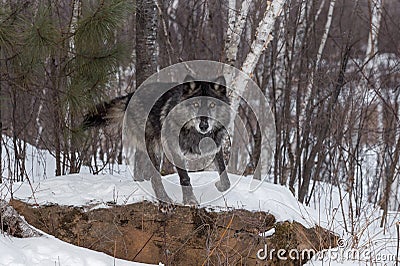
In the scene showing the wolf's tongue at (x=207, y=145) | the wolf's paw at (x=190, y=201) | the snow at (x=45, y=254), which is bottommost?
the snow at (x=45, y=254)

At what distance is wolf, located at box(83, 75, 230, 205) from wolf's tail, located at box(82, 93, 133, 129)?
120mm

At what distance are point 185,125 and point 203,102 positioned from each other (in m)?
0.27

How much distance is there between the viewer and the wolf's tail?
504 cm

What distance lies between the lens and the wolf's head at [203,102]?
4.45m

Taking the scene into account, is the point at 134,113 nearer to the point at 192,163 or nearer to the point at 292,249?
the point at 192,163

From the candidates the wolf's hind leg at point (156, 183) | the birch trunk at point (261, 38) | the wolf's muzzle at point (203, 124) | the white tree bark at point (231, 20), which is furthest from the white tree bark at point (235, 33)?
the wolf's hind leg at point (156, 183)

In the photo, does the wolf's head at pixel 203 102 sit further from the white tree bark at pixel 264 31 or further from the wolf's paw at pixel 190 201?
the white tree bark at pixel 264 31

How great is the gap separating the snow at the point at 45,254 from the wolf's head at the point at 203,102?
4.44 ft

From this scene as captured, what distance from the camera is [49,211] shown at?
437 cm

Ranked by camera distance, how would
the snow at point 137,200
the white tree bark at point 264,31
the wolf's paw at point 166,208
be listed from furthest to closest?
the white tree bark at point 264,31 < the wolf's paw at point 166,208 < the snow at point 137,200

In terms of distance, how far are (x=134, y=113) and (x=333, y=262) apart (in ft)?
7.51

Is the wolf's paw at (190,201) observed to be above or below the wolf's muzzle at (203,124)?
below

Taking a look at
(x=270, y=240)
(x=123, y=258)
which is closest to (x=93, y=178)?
(x=123, y=258)

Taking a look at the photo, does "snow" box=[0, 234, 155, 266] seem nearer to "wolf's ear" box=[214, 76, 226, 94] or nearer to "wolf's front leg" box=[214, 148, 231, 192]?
"wolf's front leg" box=[214, 148, 231, 192]
